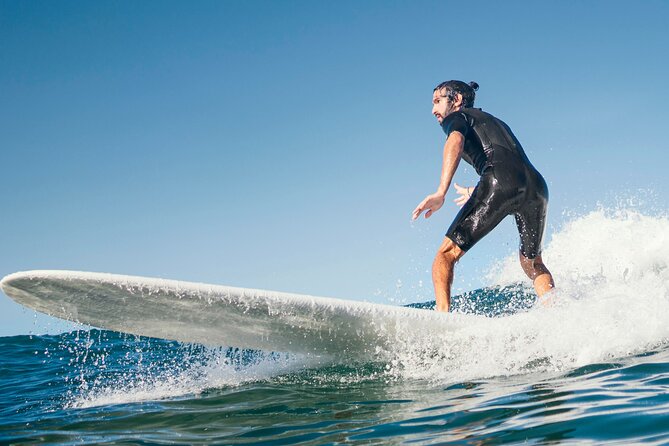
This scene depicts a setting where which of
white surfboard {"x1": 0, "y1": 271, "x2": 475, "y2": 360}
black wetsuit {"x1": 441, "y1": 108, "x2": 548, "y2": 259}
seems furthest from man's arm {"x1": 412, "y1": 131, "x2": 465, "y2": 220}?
white surfboard {"x1": 0, "y1": 271, "x2": 475, "y2": 360}

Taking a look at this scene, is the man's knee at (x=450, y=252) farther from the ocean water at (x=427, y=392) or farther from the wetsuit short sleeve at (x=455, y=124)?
the wetsuit short sleeve at (x=455, y=124)

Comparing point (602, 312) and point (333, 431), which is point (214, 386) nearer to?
point (333, 431)

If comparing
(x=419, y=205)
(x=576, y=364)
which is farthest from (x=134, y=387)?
(x=576, y=364)

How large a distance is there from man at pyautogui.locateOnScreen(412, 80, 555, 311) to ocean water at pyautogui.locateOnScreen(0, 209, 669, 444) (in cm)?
51

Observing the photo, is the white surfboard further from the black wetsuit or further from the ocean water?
the black wetsuit

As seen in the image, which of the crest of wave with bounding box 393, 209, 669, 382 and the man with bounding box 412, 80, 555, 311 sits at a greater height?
the man with bounding box 412, 80, 555, 311

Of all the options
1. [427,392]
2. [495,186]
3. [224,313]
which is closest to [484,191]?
[495,186]

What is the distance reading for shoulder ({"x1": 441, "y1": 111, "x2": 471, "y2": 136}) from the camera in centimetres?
508

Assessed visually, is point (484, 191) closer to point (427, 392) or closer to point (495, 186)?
point (495, 186)

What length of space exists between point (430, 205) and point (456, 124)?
0.88 m

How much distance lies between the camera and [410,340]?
4410 millimetres

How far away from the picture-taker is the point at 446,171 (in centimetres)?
490

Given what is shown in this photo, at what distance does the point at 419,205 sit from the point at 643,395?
7.04ft

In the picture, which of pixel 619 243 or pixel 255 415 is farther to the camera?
pixel 619 243
